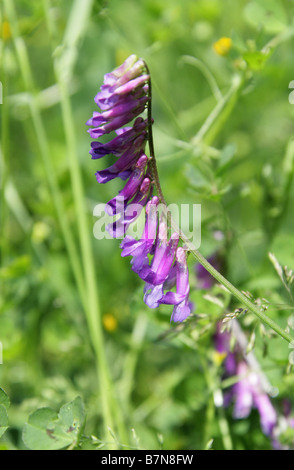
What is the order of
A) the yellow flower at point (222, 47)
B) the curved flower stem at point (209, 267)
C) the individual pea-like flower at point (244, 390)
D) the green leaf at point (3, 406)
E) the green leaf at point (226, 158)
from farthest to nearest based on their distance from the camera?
1. the yellow flower at point (222, 47)
2. the individual pea-like flower at point (244, 390)
3. the green leaf at point (226, 158)
4. the green leaf at point (3, 406)
5. the curved flower stem at point (209, 267)

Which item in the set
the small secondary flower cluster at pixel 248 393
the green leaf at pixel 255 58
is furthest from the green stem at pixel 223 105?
the small secondary flower cluster at pixel 248 393

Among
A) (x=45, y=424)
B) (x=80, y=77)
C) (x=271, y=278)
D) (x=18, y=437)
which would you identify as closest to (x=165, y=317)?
(x=271, y=278)

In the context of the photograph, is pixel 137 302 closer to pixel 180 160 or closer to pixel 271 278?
pixel 271 278

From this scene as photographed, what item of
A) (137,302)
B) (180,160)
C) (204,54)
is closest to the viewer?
(137,302)

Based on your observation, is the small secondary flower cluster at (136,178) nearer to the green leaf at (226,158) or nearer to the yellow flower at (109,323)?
the green leaf at (226,158)

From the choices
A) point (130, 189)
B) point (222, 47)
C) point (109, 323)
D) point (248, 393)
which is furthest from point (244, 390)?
point (222, 47)

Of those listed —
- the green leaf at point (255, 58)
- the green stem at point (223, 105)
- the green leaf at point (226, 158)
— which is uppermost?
the green leaf at point (255, 58)

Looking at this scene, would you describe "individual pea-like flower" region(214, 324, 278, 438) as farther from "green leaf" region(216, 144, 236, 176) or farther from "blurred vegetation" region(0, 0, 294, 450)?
"green leaf" region(216, 144, 236, 176)

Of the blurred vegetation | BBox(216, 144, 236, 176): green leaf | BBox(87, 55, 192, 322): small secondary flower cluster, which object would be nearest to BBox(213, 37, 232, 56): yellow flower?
the blurred vegetation
